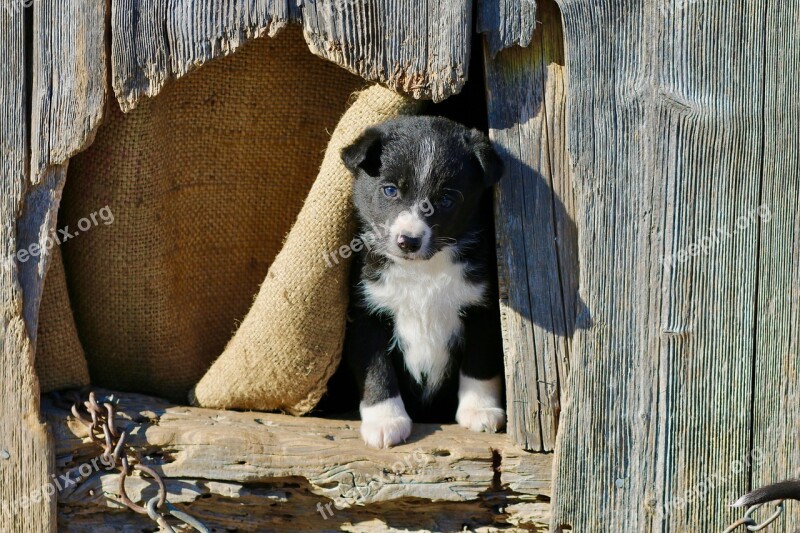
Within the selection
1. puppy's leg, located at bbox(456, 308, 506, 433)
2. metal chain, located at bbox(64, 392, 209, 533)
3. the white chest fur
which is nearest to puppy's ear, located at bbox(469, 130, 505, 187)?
the white chest fur

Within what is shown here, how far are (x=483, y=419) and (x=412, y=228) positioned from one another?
936 mm

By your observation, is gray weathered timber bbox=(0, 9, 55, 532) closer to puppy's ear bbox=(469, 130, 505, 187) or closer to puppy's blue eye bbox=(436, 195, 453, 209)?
puppy's blue eye bbox=(436, 195, 453, 209)

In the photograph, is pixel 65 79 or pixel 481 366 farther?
pixel 481 366

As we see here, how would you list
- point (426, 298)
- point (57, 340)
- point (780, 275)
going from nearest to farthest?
point (780, 275), point (57, 340), point (426, 298)

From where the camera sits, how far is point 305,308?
3.82 m

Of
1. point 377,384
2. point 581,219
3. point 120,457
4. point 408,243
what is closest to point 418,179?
point 408,243

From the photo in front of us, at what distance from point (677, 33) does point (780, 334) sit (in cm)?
117

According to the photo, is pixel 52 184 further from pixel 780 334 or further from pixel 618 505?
pixel 780 334

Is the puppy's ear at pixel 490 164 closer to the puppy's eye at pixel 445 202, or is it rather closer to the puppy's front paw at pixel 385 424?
the puppy's eye at pixel 445 202

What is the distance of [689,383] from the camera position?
3250 mm

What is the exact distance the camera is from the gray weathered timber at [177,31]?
3258 millimetres

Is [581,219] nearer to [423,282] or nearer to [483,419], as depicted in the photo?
[423,282]

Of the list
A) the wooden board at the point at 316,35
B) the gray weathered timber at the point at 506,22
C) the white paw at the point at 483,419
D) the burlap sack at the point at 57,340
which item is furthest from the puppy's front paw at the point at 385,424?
the gray weathered timber at the point at 506,22

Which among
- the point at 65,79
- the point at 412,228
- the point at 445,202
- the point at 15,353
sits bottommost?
the point at 15,353
